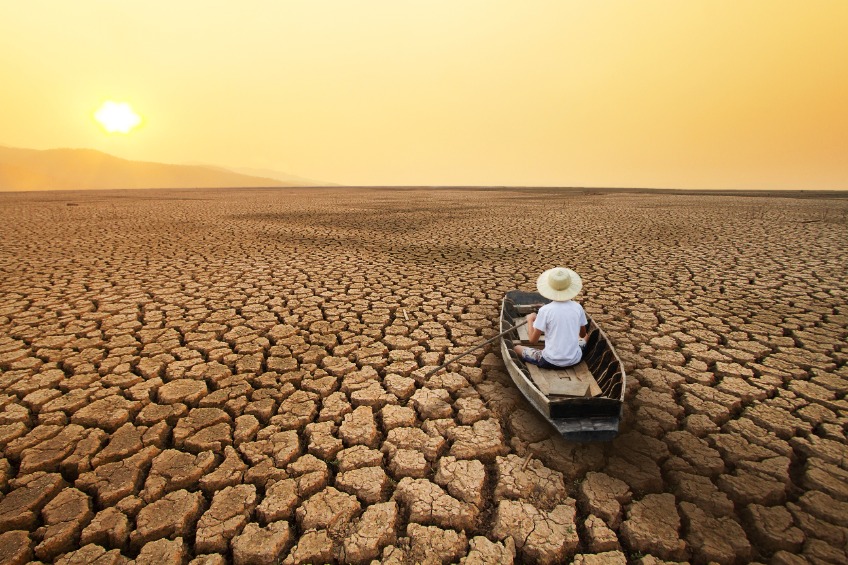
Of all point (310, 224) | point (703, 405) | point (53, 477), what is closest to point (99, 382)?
point (53, 477)

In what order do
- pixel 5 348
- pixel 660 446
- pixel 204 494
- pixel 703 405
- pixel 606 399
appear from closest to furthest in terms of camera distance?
pixel 204 494 < pixel 606 399 < pixel 660 446 < pixel 703 405 < pixel 5 348

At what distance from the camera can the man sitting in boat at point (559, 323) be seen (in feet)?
9.59

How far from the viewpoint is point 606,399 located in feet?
7.17

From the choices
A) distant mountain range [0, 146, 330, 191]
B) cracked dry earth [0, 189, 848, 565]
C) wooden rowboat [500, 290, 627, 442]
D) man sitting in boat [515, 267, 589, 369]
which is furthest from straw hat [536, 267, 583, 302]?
distant mountain range [0, 146, 330, 191]

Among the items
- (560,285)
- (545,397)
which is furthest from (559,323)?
(545,397)

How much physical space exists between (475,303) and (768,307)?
11.3 ft

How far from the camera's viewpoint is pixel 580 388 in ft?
9.23

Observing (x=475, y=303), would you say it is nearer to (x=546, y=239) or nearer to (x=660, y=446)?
(x=660, y=446)

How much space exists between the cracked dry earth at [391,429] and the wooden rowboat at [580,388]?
9.0 inches

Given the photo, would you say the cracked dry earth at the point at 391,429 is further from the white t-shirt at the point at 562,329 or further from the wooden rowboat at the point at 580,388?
the white t-shirt at the point at 562,329

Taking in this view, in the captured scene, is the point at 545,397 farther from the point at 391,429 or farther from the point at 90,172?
the point at 90,172

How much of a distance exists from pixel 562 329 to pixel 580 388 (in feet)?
1.43

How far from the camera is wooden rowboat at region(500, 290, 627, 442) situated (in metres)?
2.18

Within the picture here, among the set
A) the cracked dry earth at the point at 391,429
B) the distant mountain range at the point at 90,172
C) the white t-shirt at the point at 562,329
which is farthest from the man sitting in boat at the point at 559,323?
the distant mountain range at the point at 90,172
